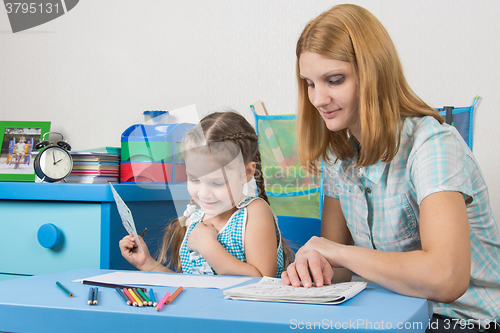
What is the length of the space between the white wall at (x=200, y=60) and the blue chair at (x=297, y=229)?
0.54m

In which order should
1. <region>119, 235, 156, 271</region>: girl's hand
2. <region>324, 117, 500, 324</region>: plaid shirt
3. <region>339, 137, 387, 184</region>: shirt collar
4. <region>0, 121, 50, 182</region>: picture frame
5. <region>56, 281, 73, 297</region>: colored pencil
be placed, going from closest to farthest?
<region>56, 281, 73, 297</region>: colored pencil, <region>324, 117, 500, 324</region>: plaid shirt, <region>339, 137, 387, 184</region>: shirt collar, <region>119, 235, 156, 271</region>: girl's hand, <region>0, 121, 50, 182</region>: picture frame

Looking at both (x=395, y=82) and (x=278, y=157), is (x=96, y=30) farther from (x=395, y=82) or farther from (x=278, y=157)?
(x=395, y=82)

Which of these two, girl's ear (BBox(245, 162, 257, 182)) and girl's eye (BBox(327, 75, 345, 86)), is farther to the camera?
girl's ear (BBox(245, 162, 257, 182))

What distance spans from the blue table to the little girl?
1.24 ft

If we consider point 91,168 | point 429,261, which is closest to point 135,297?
point 429,261

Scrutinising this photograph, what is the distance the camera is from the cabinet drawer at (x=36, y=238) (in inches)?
41.3

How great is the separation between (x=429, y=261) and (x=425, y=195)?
12 centimetres

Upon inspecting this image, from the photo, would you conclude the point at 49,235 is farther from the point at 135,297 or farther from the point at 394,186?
the point at 394,186

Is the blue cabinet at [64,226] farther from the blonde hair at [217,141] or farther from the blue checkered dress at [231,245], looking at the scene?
the blue checkered dress at [231,245]

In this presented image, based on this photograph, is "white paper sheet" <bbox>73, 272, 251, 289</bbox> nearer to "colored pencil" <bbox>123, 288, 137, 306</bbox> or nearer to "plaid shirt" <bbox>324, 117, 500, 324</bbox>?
"colored pencil" <bbox>123, 288, 137, 306</bbox>

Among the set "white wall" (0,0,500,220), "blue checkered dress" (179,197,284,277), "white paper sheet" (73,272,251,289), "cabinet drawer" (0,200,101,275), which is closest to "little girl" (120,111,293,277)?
"blue checkered dress" (179,197,284,277)

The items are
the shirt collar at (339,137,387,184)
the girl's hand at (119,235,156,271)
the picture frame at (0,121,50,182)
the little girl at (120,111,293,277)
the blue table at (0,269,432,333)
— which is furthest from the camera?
the picture frame at (0,121,50,182)

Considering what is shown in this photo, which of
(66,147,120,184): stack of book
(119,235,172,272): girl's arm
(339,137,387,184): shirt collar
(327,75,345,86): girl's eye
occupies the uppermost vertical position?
(327,75,345,86): girl's eye

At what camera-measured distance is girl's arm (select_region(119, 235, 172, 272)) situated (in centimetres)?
102
